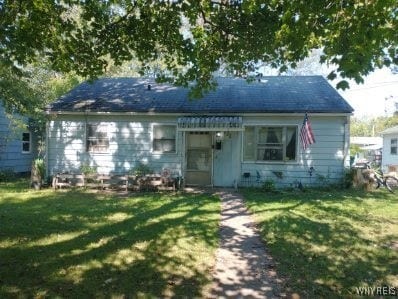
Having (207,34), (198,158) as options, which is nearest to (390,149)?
(198,158)

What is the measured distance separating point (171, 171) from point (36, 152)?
11.1 m

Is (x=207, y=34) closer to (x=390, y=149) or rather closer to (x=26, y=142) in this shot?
(x=26, y=142)

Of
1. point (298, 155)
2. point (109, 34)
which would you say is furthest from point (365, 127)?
point (109, 34)

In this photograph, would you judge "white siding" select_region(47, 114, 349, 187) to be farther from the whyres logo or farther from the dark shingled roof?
the whyres logo

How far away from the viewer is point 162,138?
1502 cm

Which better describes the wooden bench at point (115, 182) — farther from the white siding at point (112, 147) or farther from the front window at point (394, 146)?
the front window at point (394, 146)

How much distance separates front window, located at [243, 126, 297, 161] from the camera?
14484 mm

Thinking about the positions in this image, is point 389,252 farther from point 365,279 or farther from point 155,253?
point 155,253

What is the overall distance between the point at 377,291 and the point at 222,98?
38.5 ft

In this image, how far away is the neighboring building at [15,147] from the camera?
1819 cm

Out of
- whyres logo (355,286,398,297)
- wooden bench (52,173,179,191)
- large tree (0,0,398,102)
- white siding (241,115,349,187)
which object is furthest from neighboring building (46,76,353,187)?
whyres logo (355,286,398,297)

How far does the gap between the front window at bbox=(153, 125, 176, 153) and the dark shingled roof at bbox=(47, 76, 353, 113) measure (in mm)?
802

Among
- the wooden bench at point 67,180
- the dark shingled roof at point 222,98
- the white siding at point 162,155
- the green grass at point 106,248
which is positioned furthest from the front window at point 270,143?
the wooden bench at point 67,180

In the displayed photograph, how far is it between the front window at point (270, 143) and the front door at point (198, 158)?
1605mm
